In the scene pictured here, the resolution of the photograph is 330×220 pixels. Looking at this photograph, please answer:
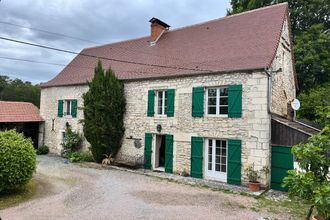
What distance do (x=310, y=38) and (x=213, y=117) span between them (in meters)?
12.6

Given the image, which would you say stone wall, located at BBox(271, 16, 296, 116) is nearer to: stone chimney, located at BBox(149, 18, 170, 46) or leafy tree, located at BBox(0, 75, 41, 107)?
stone chimney, located at BBox(149, 18, 170, 46)

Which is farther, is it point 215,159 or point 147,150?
point 147,150

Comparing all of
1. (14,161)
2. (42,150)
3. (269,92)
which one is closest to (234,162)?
(269,92)

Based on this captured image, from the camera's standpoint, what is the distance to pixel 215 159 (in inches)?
404

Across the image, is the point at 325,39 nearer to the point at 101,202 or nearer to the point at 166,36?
the point at 166,36

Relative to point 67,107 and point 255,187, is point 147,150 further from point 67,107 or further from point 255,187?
point 67,107

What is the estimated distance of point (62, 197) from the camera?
7.68 m

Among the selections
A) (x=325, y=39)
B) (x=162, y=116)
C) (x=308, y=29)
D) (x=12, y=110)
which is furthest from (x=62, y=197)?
(x=308, y=29)

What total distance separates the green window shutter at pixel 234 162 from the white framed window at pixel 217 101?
1.26m

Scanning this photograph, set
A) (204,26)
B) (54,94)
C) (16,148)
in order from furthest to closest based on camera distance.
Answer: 1. (54,94)
2. (204,26)
3. (16,148)

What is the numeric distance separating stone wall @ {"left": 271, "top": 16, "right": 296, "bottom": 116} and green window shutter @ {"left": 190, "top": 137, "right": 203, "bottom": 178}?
3.26 meters

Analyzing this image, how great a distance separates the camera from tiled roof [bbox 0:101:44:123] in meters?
15.7

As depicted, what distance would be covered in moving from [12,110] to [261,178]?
15515 mm

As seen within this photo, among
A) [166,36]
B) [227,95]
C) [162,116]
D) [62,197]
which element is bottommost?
[62,197]
